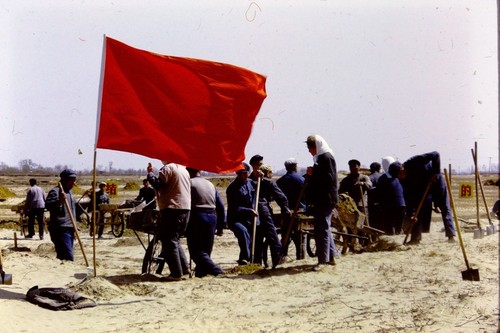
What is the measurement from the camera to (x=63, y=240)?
444 inches

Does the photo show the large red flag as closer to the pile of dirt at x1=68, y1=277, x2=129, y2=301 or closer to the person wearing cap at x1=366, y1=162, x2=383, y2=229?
the pile of dirt at x1=68, y1=277, x2=129, y2=301

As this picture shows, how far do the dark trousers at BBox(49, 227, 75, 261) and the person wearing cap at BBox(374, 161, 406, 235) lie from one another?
6.33 metres

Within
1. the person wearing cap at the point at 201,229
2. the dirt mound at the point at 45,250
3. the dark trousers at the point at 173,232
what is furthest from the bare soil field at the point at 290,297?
the dirt mound at the point at 45,250

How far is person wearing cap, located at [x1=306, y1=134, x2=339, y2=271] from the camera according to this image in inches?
404

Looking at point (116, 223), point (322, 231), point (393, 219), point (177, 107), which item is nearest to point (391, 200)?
point (393, 219)

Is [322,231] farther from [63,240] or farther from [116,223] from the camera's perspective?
[116,223]

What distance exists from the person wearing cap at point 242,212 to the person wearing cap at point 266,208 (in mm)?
224

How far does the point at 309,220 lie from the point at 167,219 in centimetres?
363

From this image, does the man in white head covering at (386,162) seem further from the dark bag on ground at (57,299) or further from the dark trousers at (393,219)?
the dark bag on ground at (57,299)

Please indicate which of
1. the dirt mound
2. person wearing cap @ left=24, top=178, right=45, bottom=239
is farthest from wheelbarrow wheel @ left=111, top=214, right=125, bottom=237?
the dirt mound

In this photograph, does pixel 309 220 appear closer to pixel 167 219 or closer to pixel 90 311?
pixel 167 219

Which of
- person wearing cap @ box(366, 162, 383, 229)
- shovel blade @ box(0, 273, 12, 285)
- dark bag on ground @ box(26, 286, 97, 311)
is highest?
person wearing cap @ box(366, 162, 383, 229)

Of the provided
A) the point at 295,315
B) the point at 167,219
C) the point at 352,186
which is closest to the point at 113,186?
the point at 352,186

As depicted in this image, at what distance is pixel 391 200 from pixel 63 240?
6577 mm
